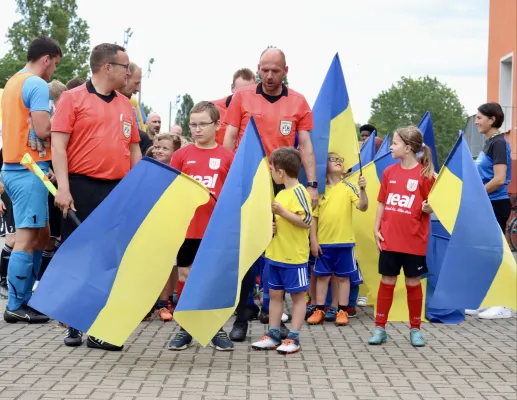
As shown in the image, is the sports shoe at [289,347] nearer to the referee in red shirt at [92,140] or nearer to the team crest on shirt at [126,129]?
the referee in red shirt at [92,140]

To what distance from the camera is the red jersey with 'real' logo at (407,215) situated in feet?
25.1

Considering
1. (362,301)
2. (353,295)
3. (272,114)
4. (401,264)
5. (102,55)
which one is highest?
(102,55)

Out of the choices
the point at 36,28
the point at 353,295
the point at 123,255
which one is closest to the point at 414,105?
the point at 36,28

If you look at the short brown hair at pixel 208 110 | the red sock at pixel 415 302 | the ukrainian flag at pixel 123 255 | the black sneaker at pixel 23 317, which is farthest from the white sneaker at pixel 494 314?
the black sneaker at pixel 23 317

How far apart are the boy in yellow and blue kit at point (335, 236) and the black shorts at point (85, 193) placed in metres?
2.26

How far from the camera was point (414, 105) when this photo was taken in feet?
327

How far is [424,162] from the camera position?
25.7 feet

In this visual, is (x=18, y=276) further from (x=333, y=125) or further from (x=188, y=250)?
(x=333, y=125)

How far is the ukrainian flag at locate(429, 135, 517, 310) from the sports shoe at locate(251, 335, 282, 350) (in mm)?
1356

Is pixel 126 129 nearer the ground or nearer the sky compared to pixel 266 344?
nearer the sky

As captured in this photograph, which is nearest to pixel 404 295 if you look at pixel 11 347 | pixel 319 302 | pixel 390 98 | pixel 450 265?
pixel 319 302

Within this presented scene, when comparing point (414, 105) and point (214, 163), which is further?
point (414, 105)

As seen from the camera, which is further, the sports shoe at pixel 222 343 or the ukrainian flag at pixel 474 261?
the sports shoe at pixel 222 343

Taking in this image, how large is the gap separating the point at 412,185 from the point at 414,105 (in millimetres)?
93718
